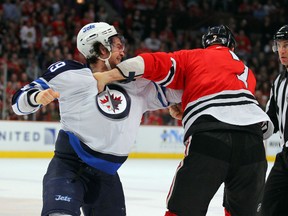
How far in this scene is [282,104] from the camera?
4.66 meters

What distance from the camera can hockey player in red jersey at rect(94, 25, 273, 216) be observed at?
354 cm

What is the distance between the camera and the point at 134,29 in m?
18.5

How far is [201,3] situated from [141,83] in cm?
1819

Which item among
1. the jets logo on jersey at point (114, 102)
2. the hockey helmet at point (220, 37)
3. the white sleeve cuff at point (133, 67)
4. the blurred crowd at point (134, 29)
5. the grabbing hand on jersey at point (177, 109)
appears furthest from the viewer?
the blurred crowd at point (134, 29)

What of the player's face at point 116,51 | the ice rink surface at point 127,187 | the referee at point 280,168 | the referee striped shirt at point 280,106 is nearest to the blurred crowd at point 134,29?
the ice rink surface at point 127,187

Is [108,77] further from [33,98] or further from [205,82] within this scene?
[205,82]

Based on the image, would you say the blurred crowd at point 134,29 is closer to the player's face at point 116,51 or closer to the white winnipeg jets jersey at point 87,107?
the player's face at point 116,51

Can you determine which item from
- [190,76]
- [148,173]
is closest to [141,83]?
[190,76]

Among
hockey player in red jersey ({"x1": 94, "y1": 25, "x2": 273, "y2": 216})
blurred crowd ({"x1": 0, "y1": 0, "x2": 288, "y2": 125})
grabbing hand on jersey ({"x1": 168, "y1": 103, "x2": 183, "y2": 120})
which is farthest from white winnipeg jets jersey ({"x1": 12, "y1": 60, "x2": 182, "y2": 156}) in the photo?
blurred crowd ({"x1": 0, "y1": 0, "x2": 288, "y2": 125})

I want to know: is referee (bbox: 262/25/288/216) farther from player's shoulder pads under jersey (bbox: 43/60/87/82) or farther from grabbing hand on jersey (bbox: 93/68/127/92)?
player's shoulder pads under jersey (bbox: 43/60/87/82)

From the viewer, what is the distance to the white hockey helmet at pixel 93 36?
12.6 ft

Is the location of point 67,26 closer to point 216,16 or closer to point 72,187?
point 216,16

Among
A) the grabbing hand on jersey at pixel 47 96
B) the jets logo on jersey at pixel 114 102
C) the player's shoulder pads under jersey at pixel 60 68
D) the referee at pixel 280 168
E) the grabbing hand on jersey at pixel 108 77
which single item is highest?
the player's shoulder pads under jersey at pixel 60 68

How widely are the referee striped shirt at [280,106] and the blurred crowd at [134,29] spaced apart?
8.38 m
